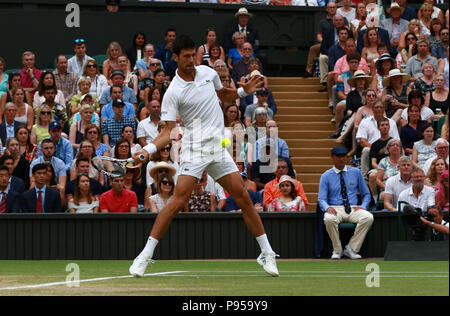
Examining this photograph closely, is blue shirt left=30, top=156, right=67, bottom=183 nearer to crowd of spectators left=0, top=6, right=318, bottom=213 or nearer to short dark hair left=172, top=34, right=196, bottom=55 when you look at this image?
crowd of spectators left=0, top=6, right=318, bottom=213

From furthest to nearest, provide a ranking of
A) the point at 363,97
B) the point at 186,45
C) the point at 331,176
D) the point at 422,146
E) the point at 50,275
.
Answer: the point at 363,97, the point at 422,146, the point at 331,176, the point at 50,275, the point at 186,45

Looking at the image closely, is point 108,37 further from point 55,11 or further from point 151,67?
point 151,67

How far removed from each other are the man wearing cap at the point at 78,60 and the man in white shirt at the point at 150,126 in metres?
3.01

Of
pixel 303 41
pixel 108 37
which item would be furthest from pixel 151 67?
pixel 303 41

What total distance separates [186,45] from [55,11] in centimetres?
1391

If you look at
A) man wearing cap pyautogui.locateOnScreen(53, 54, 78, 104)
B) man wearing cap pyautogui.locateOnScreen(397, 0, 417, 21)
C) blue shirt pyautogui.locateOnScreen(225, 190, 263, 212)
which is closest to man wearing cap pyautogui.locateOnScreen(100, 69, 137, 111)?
man wearing cap pyautogui.locateOnScreen(53, 54, 78, 104)

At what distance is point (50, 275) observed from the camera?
397 inches

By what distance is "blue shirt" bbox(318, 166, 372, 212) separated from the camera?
1470 centimetres

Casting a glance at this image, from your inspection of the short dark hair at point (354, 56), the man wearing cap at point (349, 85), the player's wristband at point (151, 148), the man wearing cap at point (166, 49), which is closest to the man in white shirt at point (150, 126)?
the man wearing cap at point (166, 49)

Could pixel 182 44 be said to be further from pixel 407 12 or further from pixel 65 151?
pixel 407 12

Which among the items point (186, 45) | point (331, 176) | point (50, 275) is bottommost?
point (50, 275)

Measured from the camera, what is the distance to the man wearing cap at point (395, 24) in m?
21.3

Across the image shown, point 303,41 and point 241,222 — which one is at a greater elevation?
point 303,41

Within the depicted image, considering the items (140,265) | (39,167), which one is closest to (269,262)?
(140,265)
